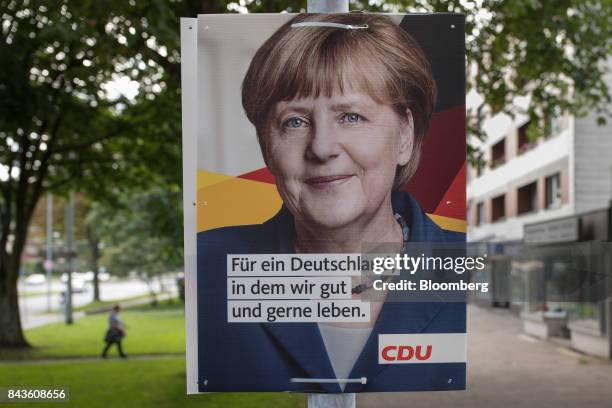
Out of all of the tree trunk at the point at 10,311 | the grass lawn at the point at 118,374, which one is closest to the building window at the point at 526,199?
the grass lawn at the point at 118,374

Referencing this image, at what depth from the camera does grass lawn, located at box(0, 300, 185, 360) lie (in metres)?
21.2

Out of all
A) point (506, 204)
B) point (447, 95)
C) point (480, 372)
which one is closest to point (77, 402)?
point (480, 372)

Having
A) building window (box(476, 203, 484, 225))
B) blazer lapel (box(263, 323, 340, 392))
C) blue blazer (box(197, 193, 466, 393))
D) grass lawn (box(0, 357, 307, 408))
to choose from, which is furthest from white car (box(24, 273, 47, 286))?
blazer lapel (box(263, 323, 340, 392))

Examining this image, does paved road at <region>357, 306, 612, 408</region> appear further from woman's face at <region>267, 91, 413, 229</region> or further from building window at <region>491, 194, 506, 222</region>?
building window at <region>491, 194, 506, 222</region>

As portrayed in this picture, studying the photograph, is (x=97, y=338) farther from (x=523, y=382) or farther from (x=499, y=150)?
(x=499, y=150)

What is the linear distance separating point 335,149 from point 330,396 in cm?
112

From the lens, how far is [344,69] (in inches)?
135

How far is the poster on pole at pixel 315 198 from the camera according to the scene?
11.0ft

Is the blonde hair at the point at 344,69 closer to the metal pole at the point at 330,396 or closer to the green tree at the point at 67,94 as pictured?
the metal pole at the point at 330,396

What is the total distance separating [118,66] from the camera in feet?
57.5

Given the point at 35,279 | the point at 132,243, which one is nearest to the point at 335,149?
the point at 132,243

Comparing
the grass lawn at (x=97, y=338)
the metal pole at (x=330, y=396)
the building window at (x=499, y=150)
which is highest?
the building window at (x=499, y=150)

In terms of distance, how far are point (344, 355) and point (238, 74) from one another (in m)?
1.34

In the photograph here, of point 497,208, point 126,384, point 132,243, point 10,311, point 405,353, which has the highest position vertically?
point 497,208
